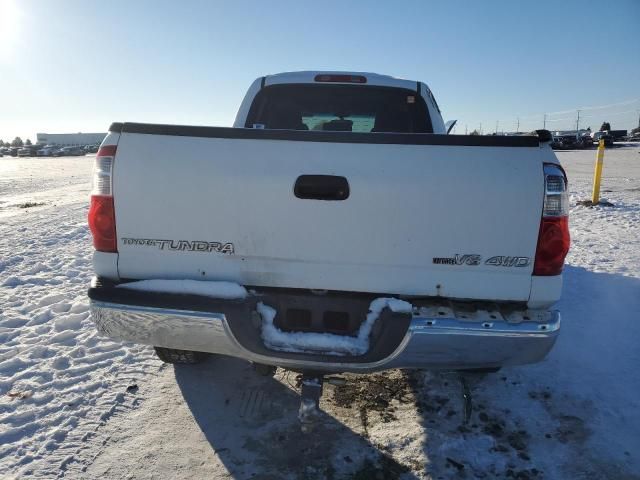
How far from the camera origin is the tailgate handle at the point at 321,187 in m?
2.20

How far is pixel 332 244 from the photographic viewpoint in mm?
2256

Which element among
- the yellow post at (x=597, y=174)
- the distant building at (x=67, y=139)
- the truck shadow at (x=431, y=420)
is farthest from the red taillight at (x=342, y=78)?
the distant building at (x=67, y=139)

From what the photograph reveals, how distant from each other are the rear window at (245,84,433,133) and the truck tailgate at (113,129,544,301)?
1.73 meters

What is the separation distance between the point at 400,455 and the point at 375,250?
1.20 metres

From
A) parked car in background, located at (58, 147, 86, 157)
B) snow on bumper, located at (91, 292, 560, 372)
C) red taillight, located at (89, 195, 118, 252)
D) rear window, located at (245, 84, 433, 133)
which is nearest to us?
snow on bumper, located at (91, 292, 560, 372)

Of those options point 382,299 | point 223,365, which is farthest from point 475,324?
point 223,365

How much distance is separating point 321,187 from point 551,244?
118 centimetres

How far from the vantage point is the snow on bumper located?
2117 millimetres

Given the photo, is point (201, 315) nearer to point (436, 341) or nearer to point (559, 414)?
point (436, 341)

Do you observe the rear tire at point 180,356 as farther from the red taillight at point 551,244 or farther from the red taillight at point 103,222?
the red taillight at point 551,244

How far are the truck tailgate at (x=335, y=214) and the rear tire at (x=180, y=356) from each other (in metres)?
1.03

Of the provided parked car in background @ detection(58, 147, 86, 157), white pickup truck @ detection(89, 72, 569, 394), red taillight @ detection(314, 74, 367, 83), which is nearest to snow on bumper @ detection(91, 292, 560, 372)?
white pickup truck @ detection(89, 72, 569, 394)

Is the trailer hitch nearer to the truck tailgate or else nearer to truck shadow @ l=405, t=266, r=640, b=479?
the truck tailgate

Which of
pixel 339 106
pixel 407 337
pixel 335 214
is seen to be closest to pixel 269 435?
pixel 407 337
